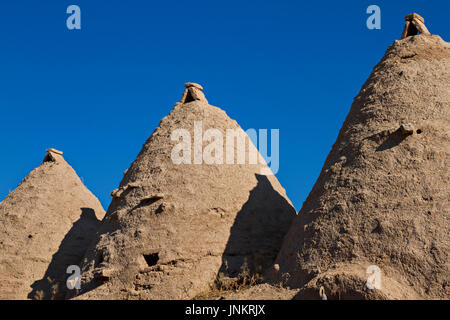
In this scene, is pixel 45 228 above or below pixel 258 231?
above

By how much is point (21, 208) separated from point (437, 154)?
9.79 m

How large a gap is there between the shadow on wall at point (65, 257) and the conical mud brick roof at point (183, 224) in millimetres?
1610

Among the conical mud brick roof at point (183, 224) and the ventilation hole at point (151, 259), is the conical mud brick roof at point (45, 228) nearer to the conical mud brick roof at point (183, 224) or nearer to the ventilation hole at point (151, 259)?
the conical mud brick roof at point (183, 224)

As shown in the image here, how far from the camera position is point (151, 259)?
34.4 feet

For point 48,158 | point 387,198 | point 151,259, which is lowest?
point 151,259

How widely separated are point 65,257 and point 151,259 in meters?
3.58

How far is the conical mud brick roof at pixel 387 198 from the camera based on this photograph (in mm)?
7885

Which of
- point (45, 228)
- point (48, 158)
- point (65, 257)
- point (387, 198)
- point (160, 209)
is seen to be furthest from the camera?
point (48, 158)

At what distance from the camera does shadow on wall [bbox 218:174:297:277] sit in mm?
10586

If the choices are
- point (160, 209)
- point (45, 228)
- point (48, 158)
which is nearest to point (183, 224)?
point (160, 209)

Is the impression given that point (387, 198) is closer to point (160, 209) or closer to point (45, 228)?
point (160, 209)

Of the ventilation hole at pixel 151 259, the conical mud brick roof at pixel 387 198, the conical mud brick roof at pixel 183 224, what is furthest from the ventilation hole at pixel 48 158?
the conical mud brick roof at pixel 387 198

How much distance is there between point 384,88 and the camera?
10438 mm
